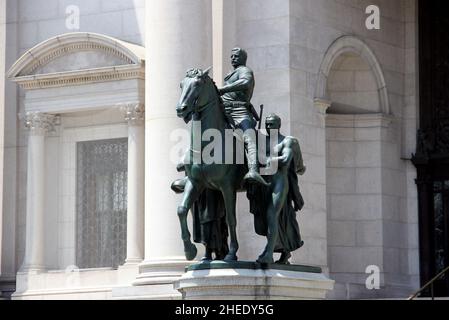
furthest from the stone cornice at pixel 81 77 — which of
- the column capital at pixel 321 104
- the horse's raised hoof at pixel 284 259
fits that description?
the horse's raised hoof at pixel 284 259

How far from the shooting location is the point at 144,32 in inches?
1282

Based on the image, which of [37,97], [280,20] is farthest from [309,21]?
[37,97]

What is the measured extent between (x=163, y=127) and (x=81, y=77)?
124 inches

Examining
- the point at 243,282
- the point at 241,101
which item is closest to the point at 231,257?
the point at 243,282

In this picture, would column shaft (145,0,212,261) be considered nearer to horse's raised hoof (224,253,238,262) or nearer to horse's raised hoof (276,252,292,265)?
horse's raised hoof (276,252,292,265)

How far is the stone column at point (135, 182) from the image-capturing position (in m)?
31.9

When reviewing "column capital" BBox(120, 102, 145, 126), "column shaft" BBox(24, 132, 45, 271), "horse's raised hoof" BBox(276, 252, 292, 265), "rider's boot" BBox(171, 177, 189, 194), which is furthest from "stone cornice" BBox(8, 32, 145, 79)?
"horse's raised hoof" BBox(276, 252, 292, 265)

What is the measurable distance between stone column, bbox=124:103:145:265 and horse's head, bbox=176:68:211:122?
7.06m

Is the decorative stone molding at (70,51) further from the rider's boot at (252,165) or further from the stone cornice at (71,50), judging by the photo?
the rider's boot at (252,165)

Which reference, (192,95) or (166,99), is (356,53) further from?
(192,95)

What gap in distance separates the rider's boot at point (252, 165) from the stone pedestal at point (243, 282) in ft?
4.07

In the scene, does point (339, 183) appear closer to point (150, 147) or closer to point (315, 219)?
point (315, 219)

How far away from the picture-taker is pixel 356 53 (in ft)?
109

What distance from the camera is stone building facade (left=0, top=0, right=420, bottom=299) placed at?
3062cm
